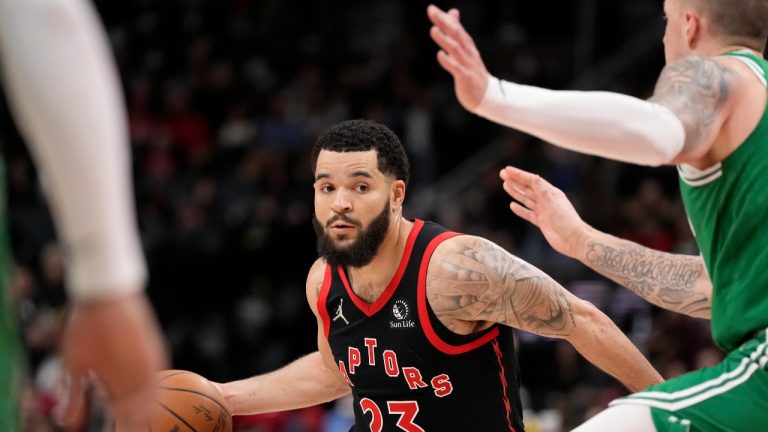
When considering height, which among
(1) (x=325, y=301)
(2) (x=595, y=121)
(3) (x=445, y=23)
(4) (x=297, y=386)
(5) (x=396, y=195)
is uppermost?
(3) (x=445, y=23)

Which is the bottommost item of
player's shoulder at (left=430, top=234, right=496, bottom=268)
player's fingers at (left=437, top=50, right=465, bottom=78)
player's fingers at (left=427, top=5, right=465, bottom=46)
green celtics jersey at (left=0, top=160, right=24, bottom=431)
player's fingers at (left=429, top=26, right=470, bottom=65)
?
player's shoulder at (left=430, top=234, right=496, bottom=268)

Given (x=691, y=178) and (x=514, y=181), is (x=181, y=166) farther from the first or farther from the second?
(x=691, y=178)

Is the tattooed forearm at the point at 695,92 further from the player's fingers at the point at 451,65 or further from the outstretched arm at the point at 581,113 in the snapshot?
the player's fingers at the point at 451,65

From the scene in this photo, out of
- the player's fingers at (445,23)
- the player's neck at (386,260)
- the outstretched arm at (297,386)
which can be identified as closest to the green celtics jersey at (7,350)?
the player's fingers at (445,23)

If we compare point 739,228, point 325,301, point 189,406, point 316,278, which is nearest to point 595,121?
point 739,228

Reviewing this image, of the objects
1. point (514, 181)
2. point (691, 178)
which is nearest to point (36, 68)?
point (691, 178)

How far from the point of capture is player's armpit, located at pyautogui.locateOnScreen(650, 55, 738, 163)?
3092 millimetres

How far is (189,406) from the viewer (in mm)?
4742

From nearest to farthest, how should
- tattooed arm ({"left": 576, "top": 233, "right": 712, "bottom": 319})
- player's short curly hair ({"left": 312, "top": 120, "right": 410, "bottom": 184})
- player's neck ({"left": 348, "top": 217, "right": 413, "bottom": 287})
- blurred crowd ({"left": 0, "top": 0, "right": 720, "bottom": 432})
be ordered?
tattooed arm ({"left": 576, "top": 233, "right": 712, "bottom": 319}) → player's neck ({"left": 348, "top": 217, "right": 413, "bottom": 287}) → player's short curly hair ({"left": 312, "top": 120, "right": 410, "bottom": 184}) → blurred crowd ({"left": 0, "top": 0, "right": 720, "bottom": 432})

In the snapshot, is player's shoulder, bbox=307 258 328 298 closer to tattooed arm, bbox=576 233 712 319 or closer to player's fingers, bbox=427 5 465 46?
tattooed arm, bbox=576 233 712 319

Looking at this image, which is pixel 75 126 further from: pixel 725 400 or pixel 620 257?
pixel 620 257

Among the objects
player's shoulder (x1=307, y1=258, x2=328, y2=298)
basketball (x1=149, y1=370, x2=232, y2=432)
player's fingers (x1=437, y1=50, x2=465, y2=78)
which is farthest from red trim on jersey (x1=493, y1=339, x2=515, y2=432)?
player's fingers (x1=437, y1=50, x2=465, y2=78)

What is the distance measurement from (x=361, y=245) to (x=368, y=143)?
1.59ft

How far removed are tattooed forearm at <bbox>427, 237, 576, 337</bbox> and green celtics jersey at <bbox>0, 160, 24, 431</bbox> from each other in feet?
8.64
